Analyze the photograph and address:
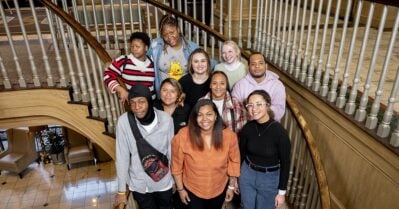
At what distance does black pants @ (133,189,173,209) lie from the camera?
207 cm

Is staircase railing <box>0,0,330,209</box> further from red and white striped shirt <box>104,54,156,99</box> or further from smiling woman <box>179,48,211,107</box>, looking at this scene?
smiling woman <box>179,48,211,107</box>

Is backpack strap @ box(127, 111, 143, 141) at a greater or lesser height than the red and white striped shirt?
lesser

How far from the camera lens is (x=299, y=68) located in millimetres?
2928

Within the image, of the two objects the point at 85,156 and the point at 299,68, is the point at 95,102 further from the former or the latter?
the point at 85,156

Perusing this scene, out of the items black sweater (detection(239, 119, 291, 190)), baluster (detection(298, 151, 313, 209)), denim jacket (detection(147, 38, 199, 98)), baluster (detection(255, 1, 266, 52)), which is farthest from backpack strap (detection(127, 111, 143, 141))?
baluster (detection(255, 1, 266, 52))

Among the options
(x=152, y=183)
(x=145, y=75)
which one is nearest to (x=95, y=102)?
(x=145, y=75)

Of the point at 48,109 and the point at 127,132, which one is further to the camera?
the point at 48,109

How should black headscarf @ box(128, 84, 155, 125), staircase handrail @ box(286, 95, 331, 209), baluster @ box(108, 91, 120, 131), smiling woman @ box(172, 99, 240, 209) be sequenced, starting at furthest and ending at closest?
baluster @ box(108, 91, 120, 131) < staircase handrail @ box(286, 95, 331, 209) < smiling woman @ box(172, 99, 240, 209) < black headscarf @ box(128, 84, 155, 125)

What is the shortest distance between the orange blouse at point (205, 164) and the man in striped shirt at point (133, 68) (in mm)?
629

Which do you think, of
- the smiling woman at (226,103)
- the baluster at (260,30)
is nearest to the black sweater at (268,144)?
the smiling woman at (226,103)

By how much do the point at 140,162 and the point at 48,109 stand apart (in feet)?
5.93

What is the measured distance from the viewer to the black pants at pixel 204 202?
6.78ft

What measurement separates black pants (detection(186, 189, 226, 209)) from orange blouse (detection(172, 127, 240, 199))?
0.03 metres

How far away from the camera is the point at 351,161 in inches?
94.0
